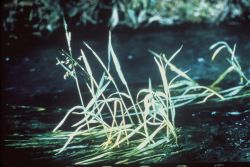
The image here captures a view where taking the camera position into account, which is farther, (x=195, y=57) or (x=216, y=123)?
(x=195, y=57)

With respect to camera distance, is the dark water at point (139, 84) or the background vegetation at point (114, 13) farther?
the background vegetation at point (114, 13)

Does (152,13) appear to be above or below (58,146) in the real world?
above

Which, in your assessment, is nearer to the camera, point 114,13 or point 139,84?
A: point 139,84

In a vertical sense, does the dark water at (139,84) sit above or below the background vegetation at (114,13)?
below

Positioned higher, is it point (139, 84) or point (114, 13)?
point (114, 13)

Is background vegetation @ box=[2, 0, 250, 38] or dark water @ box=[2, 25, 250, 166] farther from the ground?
background vegetation @ box=[2, 0, 250, 38]

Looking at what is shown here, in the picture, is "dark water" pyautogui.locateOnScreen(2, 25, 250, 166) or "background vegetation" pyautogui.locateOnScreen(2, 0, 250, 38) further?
"background vegetation" pyautogui.locateOnScreen(2, 0, 250, 38)

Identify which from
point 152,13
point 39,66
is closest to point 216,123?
point 39,66

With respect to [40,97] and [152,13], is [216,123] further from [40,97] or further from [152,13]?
[152,13]
